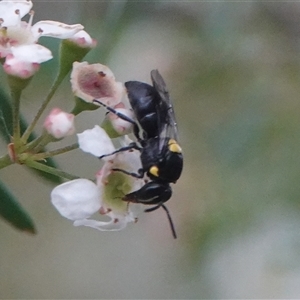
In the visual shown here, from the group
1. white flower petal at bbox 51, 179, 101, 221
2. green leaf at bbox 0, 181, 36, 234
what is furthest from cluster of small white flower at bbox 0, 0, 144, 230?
green leaf at bbox 0, 181, 36, 234

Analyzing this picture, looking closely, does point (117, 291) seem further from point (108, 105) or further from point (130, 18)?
point (108, 105)

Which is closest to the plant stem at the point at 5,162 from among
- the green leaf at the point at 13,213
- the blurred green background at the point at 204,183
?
the green leaf at the point at 13,213

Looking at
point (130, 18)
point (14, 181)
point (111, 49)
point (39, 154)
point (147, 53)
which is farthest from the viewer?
point (147, 53)

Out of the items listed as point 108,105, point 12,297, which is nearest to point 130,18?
point 108,105

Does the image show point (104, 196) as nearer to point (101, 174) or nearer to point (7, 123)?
point (101, 174)

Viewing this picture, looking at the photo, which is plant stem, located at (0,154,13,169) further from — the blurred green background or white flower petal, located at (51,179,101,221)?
the blurred green background

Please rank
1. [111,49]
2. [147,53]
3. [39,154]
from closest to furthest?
[39,154]
[111,49]
[147,53]

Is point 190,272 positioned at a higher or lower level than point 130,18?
lower
